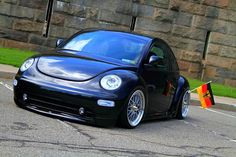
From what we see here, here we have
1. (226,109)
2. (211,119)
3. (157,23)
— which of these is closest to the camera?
(211,119)

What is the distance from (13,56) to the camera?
54.9 ft

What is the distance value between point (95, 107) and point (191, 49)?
549 inches

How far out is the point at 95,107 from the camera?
7.81 m

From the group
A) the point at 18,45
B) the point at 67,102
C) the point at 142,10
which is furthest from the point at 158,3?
the point at 67,102

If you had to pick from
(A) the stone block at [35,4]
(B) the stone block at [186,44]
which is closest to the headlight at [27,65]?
(A) the stone block at [35,4]

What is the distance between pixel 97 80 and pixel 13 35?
11912 mm

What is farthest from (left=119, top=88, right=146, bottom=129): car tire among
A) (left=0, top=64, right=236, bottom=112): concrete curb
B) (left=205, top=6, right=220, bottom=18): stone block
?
(left=205, top=6, right=220, bottom=18): stone block

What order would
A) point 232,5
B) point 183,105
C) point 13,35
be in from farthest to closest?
point 232,5, point 13,35, point 183,105

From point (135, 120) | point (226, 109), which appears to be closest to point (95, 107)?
point (135, 120)

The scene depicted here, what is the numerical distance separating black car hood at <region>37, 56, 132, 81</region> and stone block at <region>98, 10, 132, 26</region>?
11944 millimetres

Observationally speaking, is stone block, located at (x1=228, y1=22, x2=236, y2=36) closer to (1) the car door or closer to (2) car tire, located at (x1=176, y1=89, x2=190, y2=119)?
(2) car tire, located at (x1=176, y1=89, x2=190, y2=119)

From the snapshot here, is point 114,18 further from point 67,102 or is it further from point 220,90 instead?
point 67,102

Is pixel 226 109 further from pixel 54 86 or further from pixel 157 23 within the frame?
pixel 54 86

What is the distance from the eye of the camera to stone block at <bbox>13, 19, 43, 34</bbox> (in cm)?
1931
